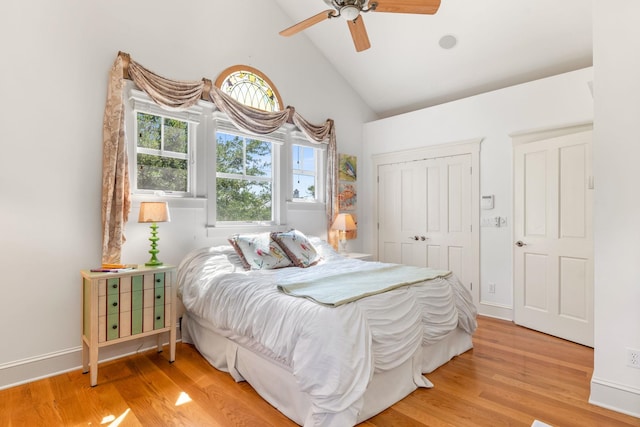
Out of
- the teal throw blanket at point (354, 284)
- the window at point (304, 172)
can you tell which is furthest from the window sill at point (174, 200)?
the teal throw blanket at point (354, 284)

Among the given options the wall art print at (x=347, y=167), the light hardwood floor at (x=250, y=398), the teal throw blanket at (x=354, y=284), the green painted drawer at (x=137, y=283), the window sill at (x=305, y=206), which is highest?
the wall art print at (x=347, y=167)

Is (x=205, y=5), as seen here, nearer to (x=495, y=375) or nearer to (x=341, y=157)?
(x=341, y=157)

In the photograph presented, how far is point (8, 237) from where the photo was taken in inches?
94.3

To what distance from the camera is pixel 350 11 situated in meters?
2.19

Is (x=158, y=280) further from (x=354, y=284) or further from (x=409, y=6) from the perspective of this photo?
(x=409, y=6)

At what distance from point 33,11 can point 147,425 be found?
9.70 ft

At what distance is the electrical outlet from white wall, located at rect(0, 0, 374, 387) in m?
3.40

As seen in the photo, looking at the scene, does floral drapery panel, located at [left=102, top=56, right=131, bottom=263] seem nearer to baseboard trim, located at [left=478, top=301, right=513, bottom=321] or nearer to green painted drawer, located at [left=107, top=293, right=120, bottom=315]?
green painted drawer, located at [left=107, top=293, right=120, bottom=315]

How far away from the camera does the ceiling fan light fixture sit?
7.11 ft

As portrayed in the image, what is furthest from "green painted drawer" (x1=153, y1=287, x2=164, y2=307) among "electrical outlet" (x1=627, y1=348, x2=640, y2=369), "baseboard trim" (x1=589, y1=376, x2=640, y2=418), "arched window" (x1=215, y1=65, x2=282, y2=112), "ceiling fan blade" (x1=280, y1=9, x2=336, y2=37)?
"electrical outlet" (x1=627, y1=348, x2=640, y2=369)

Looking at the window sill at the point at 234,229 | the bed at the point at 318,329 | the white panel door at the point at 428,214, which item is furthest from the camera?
the white panel door at the point at 428,214

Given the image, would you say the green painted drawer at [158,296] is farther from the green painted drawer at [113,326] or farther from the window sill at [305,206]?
the window sill at [305,206]

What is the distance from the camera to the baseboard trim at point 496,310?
12.6 feet

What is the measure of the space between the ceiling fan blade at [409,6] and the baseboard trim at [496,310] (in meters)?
3.21
